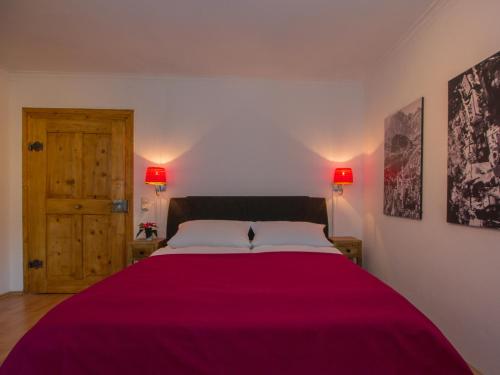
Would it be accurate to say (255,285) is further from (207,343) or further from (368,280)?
(368,280)

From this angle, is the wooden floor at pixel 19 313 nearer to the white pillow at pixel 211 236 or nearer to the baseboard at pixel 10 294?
the baseboard at pixel 10 294

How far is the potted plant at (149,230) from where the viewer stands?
10.1 ft

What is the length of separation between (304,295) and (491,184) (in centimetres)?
125

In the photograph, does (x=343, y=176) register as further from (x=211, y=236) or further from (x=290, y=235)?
(x=211, y=236)

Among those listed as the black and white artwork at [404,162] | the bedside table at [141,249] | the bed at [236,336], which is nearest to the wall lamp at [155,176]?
the bedside table at [141,249]

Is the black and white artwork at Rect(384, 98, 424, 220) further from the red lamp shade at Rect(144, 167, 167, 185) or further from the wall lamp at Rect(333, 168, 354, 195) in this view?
the red lamp shade at Rect(144, 167, 167, 185)

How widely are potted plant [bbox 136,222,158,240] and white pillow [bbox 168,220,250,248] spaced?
473 millimetres

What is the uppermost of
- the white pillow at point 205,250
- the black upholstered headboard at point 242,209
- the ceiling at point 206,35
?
the ceiling at point 206,35

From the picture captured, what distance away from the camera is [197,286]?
1.57 m

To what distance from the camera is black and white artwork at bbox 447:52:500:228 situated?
156cm

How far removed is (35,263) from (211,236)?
7.49 feet

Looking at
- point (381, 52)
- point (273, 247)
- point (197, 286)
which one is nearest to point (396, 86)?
point (381, 52)

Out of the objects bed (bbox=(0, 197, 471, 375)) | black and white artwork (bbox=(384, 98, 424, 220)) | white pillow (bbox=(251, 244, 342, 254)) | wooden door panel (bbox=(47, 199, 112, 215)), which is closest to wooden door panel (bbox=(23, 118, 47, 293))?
wooden door panel (bbox=(47, 199, 112, 215))

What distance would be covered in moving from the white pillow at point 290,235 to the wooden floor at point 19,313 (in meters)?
2.12
